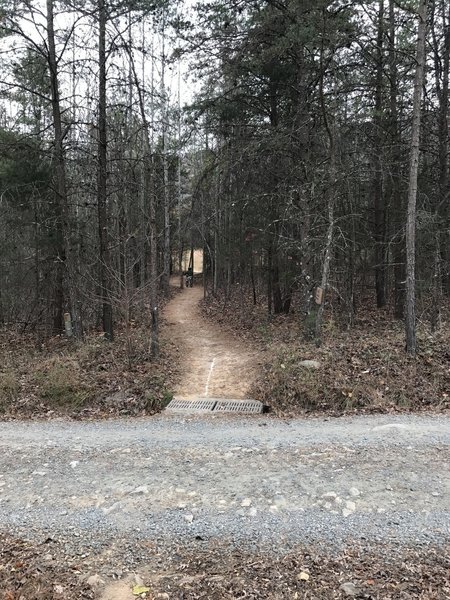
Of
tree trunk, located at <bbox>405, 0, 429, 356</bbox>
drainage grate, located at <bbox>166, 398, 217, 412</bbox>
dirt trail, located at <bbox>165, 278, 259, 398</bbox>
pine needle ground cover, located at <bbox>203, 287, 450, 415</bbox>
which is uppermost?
tree trunk, located at <bbox>405, 0, 429, 356</bbox>

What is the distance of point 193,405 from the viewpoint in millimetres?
7902

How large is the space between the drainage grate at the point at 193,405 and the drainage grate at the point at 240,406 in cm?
14

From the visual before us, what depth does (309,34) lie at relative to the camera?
337 inches

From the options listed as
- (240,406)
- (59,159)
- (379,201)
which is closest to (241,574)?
(240,406)

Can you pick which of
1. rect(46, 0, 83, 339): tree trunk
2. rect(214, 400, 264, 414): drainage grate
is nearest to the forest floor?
rect(214, 400, 264, 414): drainage grate

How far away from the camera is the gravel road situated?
12.3ft

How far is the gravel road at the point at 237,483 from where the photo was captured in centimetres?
376

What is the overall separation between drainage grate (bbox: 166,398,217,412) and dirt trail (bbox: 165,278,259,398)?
33 centimetres

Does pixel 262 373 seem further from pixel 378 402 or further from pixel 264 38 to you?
pixel 264 38

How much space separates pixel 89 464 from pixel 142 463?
2.11 ft

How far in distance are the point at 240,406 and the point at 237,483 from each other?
3.27 meters

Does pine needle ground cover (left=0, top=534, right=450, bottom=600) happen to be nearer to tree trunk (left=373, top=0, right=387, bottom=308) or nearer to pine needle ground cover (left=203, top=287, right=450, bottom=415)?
pine needle ground cover (left=203, top=287, right=450, bottom=415)

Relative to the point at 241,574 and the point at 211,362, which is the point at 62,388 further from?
the point at 241,574

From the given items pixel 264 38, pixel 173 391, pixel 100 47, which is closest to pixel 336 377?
pixel 173 391
